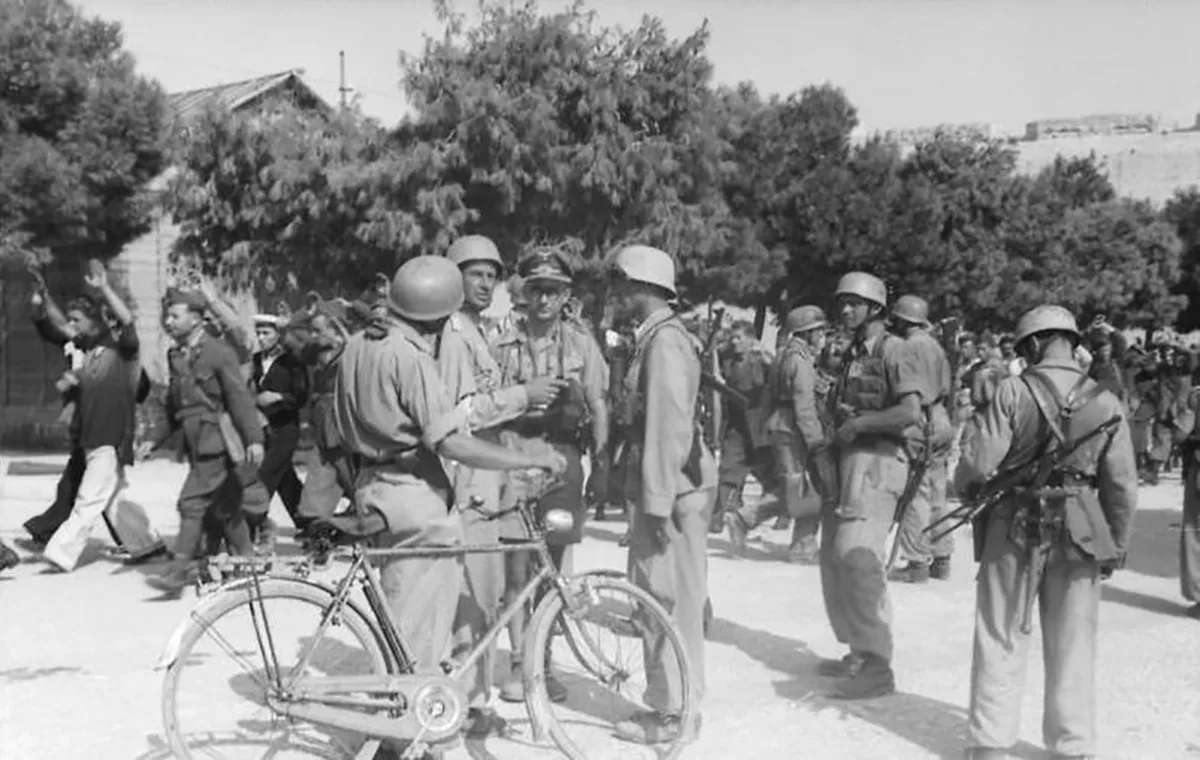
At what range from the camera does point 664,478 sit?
5191 millimetres

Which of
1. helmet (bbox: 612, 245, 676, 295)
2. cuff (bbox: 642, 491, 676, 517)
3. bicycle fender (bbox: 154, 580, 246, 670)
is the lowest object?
bicycle fender (bbox: 154, 580, 246, 670)

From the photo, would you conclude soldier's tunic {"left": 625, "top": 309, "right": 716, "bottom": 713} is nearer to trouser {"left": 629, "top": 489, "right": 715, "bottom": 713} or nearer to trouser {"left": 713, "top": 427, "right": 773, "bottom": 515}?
trouser {"left": 629, "top": 489, "right": 715, "bottom": 713}

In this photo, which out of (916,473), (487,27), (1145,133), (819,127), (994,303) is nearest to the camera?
(916,473)

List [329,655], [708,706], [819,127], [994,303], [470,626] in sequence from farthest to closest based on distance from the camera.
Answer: [994,303] < [819,127] < [708,706] < [470,626] < [329,655]

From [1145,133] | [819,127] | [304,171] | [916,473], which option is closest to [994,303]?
[819,127]

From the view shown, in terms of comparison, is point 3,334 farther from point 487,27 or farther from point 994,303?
point 994,303

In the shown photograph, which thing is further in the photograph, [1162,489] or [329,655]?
[1162,489]

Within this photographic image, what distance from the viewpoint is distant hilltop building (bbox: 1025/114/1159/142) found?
259 feet

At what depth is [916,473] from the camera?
7809mm

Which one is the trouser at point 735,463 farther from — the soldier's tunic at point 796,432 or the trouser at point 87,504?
the trouser at point 87,504

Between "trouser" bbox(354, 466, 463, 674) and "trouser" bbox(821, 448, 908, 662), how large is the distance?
7.46ft

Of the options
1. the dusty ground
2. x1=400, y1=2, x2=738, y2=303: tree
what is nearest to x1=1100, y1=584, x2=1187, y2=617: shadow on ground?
the dusty ground

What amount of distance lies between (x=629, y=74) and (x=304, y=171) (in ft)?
16.2

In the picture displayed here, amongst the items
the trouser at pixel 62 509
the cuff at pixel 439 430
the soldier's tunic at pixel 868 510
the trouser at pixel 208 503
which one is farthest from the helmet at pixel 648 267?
the trouser at pixel 62 509
